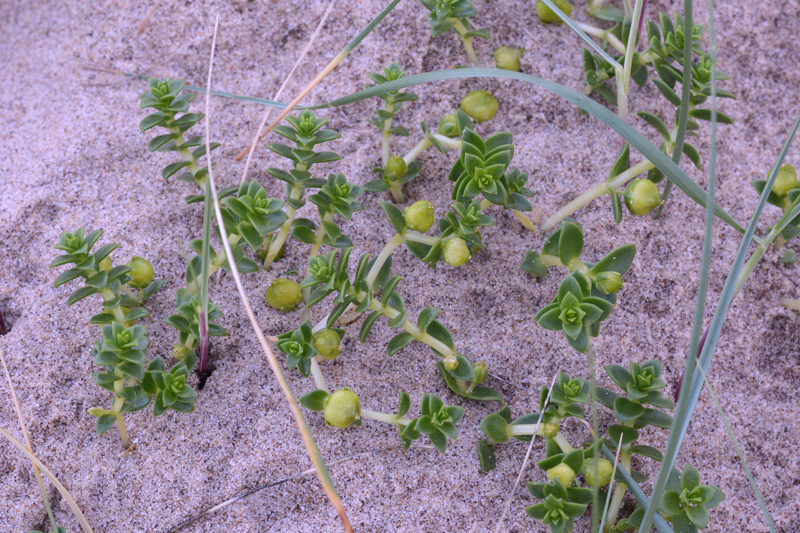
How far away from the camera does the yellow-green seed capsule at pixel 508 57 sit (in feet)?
7.27

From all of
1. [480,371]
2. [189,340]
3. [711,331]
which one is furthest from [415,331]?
[711,331]

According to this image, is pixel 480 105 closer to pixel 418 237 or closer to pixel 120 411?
pixel 418 237

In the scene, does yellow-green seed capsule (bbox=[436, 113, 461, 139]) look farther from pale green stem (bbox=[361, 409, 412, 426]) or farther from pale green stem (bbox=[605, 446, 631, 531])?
pale green stem (bbox=[605, 446, 631, 531])

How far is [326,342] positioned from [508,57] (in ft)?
4.10

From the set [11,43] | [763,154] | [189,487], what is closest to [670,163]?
[763,154]

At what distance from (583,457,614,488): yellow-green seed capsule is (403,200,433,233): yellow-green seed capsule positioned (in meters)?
0.77

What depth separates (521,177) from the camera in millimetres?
1847

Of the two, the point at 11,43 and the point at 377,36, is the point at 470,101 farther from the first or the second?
the point at 11,43

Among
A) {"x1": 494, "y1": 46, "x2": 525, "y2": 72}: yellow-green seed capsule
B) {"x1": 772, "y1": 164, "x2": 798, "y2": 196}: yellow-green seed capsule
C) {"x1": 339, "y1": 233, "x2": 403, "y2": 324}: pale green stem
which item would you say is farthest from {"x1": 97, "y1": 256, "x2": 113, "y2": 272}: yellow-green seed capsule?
{"x1": 772, "y1": 164, "x2": 798, "y2": 196}: yellow-green seed capsule

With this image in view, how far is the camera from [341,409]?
5.18 feet

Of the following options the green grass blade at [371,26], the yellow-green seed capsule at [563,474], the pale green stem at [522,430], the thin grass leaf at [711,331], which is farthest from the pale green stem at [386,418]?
the green grass blade at [371,26]

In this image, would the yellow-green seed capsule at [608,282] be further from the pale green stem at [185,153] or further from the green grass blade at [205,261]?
the pale green stem at [185,153]

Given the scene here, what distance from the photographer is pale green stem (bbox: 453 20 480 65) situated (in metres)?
2.18

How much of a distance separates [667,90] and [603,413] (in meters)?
1.04
